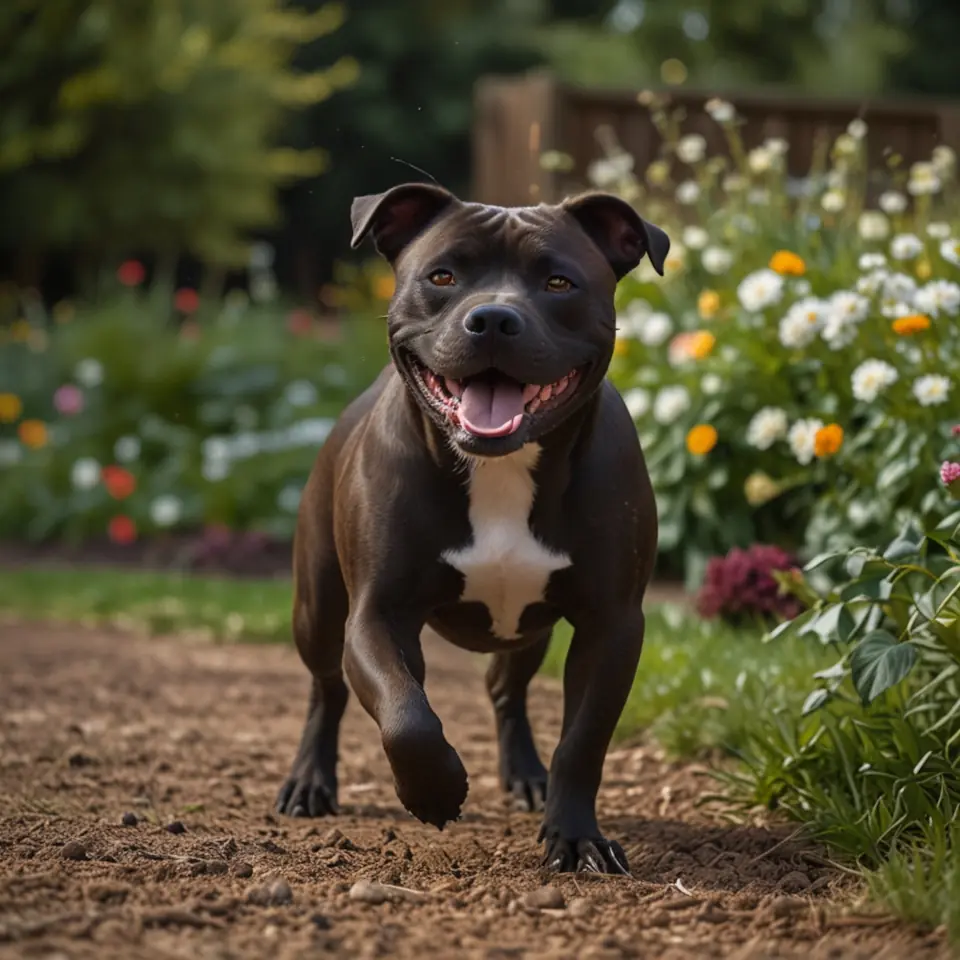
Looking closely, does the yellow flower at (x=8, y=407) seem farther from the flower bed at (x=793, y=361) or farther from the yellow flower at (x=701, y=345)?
the yellow flower at (x=701, y=345)

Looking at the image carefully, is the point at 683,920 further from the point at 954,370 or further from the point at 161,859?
the point at 954,370

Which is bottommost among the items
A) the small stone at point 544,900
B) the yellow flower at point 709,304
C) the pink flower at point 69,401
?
the pink flower at point 69,401

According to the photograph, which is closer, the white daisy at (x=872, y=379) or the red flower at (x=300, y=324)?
the white daisy at (x=872, y=379)

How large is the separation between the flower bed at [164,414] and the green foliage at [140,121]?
2.24 metres

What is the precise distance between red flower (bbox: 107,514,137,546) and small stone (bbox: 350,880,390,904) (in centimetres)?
719

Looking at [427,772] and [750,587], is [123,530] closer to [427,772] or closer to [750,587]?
[750,587]

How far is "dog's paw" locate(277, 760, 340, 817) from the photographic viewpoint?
4.55 m

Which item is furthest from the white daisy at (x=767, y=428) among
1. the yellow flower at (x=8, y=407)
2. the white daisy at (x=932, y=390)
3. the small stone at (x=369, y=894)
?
the yellow flower at (x=8, y=407)

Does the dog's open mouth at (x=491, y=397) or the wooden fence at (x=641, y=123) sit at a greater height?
the wooden fence at (x=641, y=123)

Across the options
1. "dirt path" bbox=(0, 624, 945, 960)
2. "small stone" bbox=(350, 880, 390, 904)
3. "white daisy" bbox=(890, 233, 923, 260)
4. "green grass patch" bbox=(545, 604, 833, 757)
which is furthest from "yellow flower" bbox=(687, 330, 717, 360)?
"small stone" bbox=(350, 880, 390, 904)

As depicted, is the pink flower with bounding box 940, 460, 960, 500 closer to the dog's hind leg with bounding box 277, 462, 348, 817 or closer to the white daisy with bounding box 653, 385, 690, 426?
the dog's hind leg with bounding box 277, 462, 348, 817

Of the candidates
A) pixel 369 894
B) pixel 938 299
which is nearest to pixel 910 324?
pixel 938 299

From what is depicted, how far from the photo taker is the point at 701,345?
6.61 m

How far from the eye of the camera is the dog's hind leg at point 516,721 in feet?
15.7
